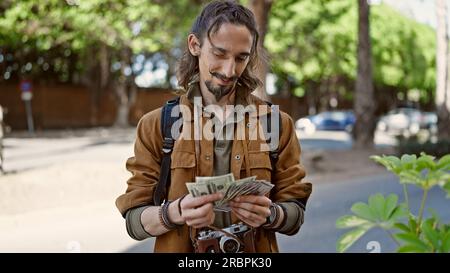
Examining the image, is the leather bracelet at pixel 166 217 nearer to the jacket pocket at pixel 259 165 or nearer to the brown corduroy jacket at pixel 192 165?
the brown corduroy jacket at pixel 192 165

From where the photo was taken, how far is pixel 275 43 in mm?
30969

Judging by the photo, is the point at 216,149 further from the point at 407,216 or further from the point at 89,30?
the point at 89,30

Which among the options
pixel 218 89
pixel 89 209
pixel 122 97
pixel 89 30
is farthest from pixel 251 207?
pixel 122 97

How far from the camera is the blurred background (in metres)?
8.51

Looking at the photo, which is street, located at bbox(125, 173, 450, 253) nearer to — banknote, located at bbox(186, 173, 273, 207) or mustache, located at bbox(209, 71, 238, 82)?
mustache, located at bbox(209, 71, 238, 82)

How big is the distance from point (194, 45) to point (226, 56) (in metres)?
0.17

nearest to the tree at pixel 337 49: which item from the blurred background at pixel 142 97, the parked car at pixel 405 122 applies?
the blurred background at pixel 142 97
